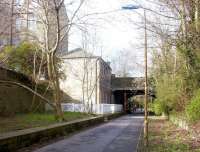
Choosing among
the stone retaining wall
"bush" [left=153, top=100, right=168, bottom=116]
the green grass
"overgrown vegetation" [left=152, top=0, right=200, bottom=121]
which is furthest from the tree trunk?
"bush" [left=153, top=100, right=168, bottom=116]

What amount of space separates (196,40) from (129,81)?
71.7 meters

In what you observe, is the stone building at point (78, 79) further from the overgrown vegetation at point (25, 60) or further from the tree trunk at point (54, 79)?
the tree trunk at point (54, 79)

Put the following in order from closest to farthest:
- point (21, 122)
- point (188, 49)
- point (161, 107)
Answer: point (188, 49) < point (21, 122) < point (161, 107)

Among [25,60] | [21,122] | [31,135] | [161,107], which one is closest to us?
[31,135]

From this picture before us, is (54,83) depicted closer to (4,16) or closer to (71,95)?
(4,16)

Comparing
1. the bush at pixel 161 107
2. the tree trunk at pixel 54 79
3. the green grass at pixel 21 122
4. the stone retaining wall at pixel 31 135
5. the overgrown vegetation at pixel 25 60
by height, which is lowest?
the stone retaining wall at pixel 31 135

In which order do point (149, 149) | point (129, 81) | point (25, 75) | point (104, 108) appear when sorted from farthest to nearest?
point (129, 81), point (104, 108), point (25, 75), point (149, 149)

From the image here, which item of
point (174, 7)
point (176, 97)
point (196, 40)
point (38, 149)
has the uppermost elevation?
point (174, 7)

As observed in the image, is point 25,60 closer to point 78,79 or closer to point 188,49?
point 78,79

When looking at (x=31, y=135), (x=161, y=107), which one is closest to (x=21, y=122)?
(x=31, y=135)

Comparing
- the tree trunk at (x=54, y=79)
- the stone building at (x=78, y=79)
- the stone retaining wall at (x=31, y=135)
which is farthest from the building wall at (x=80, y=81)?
the stone retaining wall at (x=31, y=135)

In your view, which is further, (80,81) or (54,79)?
(80,81)

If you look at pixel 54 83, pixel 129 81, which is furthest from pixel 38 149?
pixel 129 81

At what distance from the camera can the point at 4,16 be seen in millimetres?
19938
